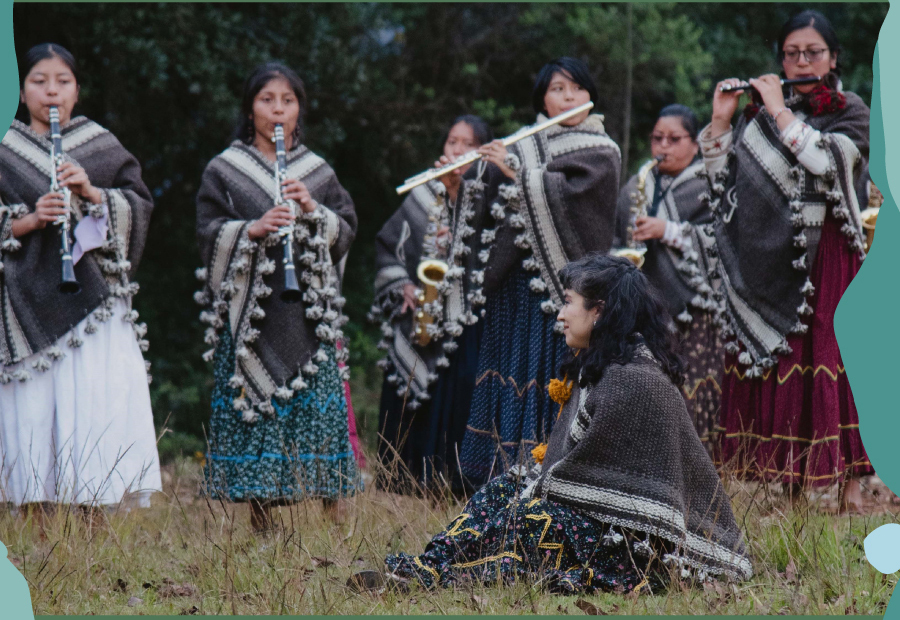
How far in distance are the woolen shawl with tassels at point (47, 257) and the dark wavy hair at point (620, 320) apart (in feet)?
6.44

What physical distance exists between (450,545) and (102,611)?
3.37 feet

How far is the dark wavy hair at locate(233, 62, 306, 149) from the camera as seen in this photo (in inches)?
184

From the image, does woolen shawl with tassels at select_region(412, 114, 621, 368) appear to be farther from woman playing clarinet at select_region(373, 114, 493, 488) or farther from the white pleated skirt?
the white pleated skirt

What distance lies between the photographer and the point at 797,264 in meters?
4.16

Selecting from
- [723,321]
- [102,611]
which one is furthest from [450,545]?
[723,321]

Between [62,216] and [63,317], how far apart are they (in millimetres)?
392

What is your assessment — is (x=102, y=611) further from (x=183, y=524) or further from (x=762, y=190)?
(x=762, y=190)

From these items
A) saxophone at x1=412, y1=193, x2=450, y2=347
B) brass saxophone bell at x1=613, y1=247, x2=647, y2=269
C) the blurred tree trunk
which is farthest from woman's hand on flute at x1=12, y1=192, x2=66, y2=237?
the blurred tree trunk

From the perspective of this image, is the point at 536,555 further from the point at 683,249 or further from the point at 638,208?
the point at 638,208

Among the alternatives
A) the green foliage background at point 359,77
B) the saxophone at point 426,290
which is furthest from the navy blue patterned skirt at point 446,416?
the green foliage background at point 359,77

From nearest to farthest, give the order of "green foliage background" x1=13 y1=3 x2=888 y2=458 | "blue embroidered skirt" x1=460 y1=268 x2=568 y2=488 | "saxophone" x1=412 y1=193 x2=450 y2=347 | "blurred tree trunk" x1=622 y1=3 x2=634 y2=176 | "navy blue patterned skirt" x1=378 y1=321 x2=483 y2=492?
1. "blue embroidered skirt" x1=460 y1=268 x2=568 y2=488
2. "navy blue patterned skirt" x1=378 y1=321 x2=483 y2=492
3. "saxophone" x1=412 y1=193 x2=450 y2=347
4. "green foliage background" x1=13 y1=3 x2=888 y2=458
5. "blurred tree trunk" x1=622 y1=3 x2=634 y2=176

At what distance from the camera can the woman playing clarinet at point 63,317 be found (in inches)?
165

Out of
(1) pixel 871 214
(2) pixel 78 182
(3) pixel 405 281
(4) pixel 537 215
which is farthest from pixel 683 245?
(2) pixel 78 182

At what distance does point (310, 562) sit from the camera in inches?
136
